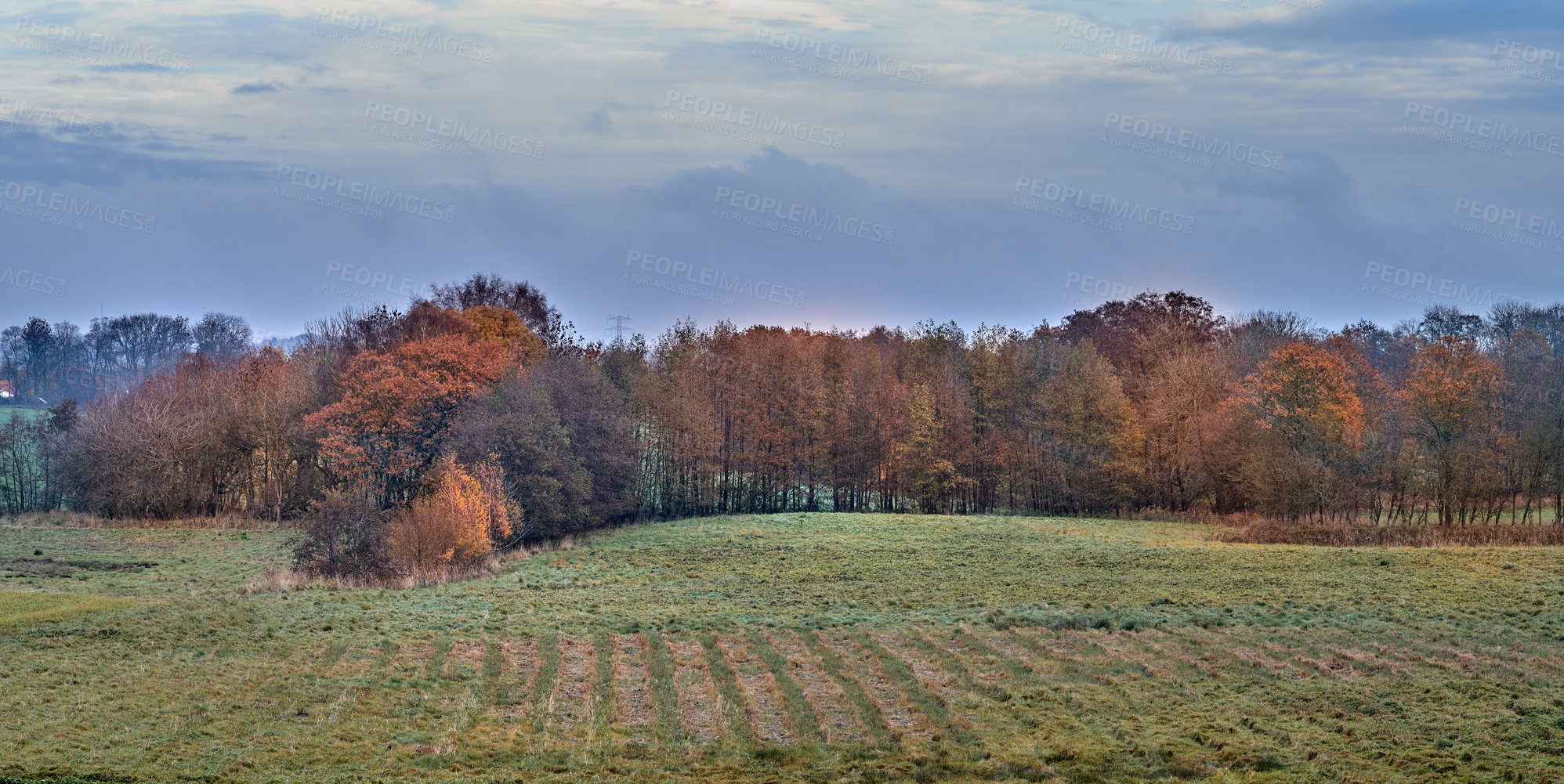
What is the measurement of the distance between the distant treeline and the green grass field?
558 inches

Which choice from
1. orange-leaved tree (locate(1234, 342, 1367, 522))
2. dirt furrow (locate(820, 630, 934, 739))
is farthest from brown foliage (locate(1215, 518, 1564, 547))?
dirt furrow (locate(820, 630, 934, 739))

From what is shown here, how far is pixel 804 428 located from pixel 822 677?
46739mm

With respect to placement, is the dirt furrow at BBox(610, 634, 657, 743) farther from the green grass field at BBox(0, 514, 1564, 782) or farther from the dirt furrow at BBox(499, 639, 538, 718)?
the dirt furrow at BBox(499, 639, 538, 718)

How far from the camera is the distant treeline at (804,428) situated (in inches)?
1836

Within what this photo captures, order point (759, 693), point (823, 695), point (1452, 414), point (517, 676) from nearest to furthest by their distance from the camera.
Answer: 1. point (823, 695)
2. point (759, 693)
3. point (517, 676)
4. point (1452, 414)

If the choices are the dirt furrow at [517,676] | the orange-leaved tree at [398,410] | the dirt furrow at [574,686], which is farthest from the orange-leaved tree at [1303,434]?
the dirt furrow at [517,676]

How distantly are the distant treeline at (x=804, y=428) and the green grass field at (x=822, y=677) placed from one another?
14164mm

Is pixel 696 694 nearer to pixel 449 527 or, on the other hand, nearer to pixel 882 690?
pixel 882 690

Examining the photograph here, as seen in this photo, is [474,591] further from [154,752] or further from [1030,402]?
[1030,402]

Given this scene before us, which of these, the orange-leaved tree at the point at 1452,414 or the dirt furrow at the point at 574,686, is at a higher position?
the orange-leaved tree at the point at 1452,414

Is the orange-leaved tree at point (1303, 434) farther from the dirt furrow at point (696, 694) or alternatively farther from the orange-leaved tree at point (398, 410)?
the orange-leaved tree at point (398, 410)

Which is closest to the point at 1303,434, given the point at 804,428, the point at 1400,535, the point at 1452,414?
the point at 1452,414

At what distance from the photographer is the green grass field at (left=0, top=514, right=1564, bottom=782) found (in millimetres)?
13023

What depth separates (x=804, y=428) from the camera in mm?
64562
